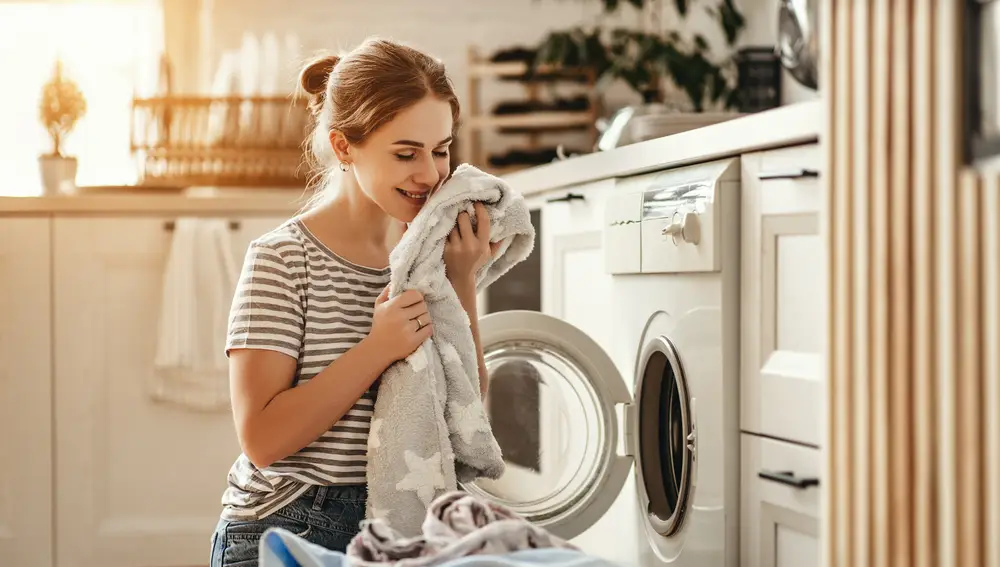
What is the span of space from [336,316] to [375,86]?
0.97 ft

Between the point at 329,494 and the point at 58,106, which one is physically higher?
the point at 58,106

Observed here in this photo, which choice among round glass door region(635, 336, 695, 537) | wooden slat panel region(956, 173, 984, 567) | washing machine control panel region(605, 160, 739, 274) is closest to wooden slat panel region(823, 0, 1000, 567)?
wooden slat panel region(956, 173, 984, 567)

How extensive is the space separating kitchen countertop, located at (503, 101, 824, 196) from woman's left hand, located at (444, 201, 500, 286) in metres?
0.31

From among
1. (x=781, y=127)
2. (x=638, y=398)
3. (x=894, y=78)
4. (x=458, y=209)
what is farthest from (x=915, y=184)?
(x=638, y=398)

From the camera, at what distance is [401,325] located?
1.31 m

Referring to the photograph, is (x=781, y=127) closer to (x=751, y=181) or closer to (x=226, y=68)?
(x=751, y=181)

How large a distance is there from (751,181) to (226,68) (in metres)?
2.05

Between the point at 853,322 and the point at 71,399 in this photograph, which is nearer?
the point at 853,322

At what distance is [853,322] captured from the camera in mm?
820

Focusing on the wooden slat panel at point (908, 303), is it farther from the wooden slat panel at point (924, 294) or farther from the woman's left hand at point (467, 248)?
the woman's left hand at point (467, 248)

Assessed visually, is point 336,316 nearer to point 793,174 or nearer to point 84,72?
point 793,174

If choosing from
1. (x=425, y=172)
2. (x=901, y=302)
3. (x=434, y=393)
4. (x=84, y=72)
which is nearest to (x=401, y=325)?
Result: (x=434, y=393)

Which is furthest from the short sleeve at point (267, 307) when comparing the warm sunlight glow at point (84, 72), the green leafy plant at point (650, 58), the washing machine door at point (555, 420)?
the warm sunlight glow at point (84, 72)

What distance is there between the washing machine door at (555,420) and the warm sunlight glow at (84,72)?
187 cm
